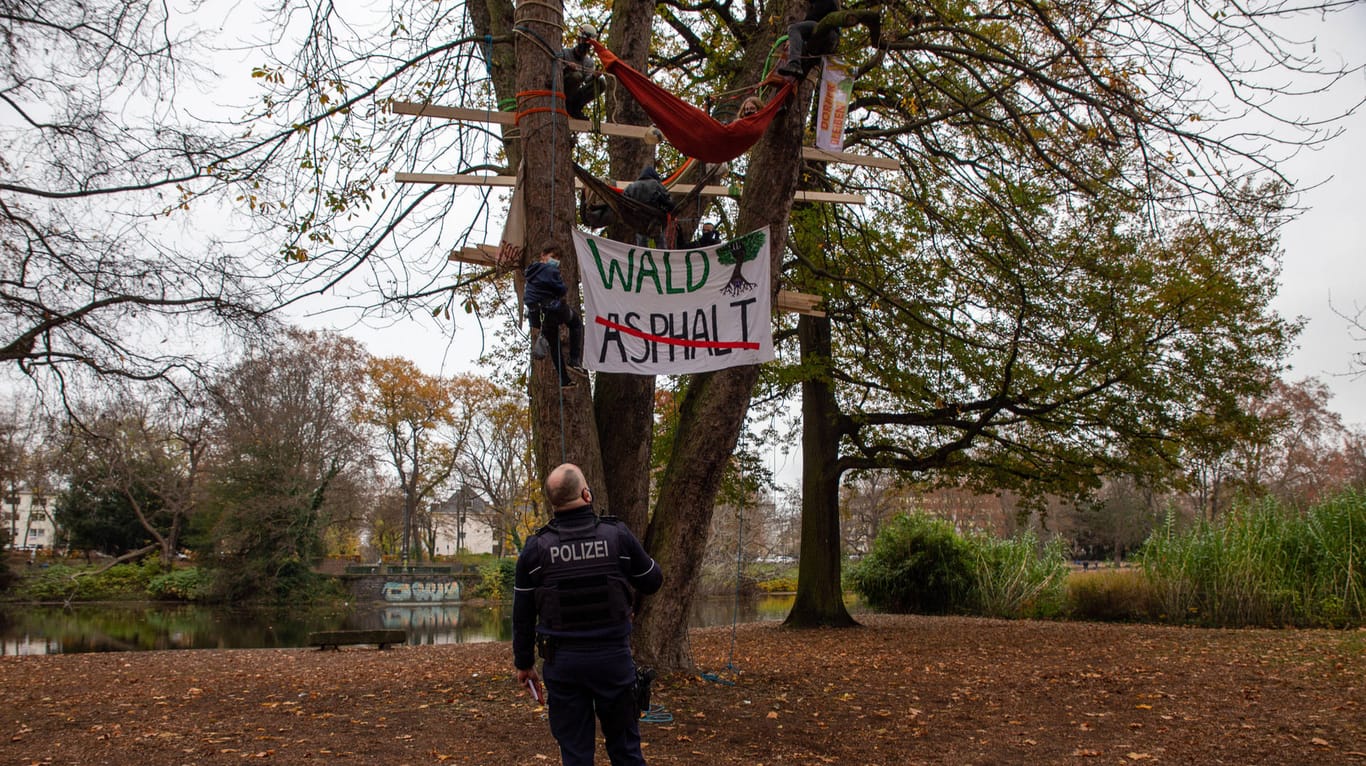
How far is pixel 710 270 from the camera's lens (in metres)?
6.61

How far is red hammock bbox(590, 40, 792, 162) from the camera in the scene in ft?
21.1

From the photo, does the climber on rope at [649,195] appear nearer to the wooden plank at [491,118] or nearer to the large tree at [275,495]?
the wooden plank at [491,118]

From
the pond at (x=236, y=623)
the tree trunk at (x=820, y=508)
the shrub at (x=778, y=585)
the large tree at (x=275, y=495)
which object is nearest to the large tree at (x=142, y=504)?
the large tree at (x=275, y=495)

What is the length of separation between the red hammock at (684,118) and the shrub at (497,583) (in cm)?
3422

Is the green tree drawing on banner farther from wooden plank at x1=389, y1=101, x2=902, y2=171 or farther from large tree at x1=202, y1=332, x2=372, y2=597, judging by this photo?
large tree at x1=202, y1=332, x2=372, y2=597

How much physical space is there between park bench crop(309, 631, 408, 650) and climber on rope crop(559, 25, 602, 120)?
8.94 m

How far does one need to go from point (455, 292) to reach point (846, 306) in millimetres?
6774

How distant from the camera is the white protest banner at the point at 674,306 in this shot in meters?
6.32

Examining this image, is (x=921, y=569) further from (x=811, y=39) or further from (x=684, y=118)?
(x=684, y=118)

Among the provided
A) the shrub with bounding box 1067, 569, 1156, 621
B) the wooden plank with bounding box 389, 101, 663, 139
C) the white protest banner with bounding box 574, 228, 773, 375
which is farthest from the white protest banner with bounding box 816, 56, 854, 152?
the shrub with bounding box 1067, 569, 1156, 621

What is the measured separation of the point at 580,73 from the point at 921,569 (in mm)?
14975

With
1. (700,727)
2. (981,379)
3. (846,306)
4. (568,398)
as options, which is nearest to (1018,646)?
(981,379)

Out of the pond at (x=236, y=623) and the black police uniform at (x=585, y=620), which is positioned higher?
the black police uniform at (x=585, y=620)

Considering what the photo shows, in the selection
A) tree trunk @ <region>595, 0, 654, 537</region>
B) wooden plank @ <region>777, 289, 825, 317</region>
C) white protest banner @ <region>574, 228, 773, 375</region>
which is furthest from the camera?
wooden plank @ <region>777, 289, 825, 317</region>
